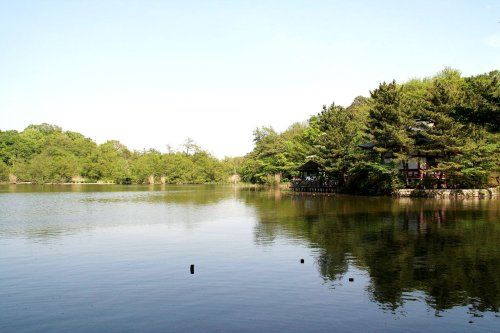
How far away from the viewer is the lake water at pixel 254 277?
11.1 m

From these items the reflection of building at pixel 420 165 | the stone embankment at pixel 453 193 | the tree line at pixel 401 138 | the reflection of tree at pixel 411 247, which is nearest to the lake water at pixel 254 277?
the reflection of tree at pixel 411 247

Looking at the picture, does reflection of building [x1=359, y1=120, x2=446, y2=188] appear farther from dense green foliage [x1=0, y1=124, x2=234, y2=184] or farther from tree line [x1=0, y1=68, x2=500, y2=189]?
dense green foliage [x1=0, y1=124, x2=234, y2=184]

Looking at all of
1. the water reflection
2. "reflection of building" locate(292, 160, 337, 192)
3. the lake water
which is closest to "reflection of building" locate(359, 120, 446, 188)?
the water reflection

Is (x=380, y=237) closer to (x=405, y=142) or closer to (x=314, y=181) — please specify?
(x=405, y=142)

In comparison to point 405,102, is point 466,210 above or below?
below

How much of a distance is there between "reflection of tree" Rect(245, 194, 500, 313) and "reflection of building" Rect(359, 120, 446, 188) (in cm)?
1510

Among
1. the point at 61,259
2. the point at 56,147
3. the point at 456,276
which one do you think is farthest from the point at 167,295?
the point at 56,147

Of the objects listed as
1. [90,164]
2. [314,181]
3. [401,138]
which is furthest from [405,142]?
[90,164]

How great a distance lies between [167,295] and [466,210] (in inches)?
1158

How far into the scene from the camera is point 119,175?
12244 centimetres

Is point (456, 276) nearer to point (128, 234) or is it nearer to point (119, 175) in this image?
point (128, 234)

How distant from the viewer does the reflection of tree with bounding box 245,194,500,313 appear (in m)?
13.4

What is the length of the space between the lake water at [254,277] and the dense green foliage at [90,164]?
96.9 m

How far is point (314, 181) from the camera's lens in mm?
66938
